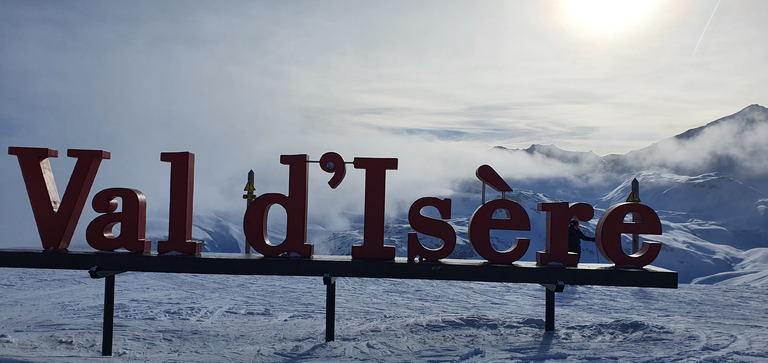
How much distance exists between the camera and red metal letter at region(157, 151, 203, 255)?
14758 mm

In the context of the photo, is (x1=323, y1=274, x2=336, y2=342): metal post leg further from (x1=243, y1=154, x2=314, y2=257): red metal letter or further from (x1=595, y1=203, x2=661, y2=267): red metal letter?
(x1=595, y1=203, x2=661, y2=267): red metal letter

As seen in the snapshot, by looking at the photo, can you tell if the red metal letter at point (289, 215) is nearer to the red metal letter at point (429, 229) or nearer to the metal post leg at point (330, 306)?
the metal post leg at point (330, 306)

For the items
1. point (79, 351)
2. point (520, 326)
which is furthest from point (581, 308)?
point (79, 351)

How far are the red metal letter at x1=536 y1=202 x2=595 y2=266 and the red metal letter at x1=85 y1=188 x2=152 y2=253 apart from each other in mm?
10697

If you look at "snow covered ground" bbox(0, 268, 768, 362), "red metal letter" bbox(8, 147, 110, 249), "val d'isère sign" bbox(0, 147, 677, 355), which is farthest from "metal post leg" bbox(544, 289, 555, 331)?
"red metal letter" bbox(8, 147, 110, 249)

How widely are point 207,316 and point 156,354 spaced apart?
714cm

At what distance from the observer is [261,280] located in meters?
34.7

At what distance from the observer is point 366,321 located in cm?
A: 2219

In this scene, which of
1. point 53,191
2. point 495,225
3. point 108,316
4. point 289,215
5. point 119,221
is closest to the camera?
point 495,225

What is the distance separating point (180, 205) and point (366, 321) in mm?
10167

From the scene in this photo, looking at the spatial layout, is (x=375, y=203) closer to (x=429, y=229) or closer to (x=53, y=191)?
(x=429, y=229)

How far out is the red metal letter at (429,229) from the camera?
563 inches

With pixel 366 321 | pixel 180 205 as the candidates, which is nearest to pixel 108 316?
pixel 180 205

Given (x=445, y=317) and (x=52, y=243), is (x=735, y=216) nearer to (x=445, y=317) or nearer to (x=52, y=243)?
(x=445, y=317)
